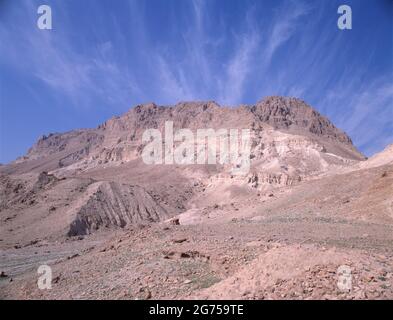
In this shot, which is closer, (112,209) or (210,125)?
(112,209)

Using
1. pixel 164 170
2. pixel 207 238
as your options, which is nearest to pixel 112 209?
pixel 207 238

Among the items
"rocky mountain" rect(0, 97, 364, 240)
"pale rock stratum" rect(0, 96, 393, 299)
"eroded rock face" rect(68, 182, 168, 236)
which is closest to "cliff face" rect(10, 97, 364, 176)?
"rocky mountain" rect(0, 97, 364, 240)

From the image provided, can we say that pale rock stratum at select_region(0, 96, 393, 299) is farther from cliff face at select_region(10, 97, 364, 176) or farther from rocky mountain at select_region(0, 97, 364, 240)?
cliff face at select_region(10, 97, 364, 176)

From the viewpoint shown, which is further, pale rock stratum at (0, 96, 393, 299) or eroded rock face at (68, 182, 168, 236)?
eroded rock face at (68, 182, 168, 236)

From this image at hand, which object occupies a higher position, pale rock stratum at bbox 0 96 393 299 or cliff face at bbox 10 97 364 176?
cliff face at bbox 10 97 364 176

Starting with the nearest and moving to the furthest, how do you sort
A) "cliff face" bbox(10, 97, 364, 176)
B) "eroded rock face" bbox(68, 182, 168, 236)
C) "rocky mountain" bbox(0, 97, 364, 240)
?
1. "eroded rock face" bbox(68, 182, 168, 236)
2. "rocky mountain" bbox(0, 97, 364, 240)
3. "cliff face" bbox(10, 97, 364, 176)

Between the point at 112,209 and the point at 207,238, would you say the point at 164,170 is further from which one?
the point at 207,238

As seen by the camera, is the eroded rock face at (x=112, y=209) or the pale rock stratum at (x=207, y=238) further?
the eroded rock face at (x=112, y=209)

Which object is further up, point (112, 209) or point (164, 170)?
point (164, 170)

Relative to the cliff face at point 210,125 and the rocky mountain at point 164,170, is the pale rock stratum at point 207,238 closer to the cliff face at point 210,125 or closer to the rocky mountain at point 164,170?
the rocky mountain at point 164,170

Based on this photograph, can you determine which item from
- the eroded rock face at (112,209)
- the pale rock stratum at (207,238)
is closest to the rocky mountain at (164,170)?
the eroded rock face at (112,209)

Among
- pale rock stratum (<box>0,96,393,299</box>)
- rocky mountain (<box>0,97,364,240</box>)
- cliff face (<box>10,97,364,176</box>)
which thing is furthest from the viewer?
cliff face (<box>10,97,364,176</box>)

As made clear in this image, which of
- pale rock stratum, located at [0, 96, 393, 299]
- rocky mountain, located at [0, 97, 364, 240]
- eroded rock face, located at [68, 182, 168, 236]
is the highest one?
rocky mountain, located at [0, 97, 364, 240]

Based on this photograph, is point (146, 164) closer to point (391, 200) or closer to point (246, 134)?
point (246, 134)
